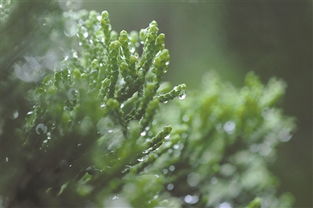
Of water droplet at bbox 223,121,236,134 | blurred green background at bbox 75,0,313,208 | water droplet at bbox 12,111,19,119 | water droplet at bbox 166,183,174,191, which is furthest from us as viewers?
blurred green background at bbox 75,0,313,208

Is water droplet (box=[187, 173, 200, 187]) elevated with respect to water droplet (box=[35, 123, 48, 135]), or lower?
elevated

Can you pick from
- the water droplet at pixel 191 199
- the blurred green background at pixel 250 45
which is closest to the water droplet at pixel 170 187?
the water droplet at pixel 191 199

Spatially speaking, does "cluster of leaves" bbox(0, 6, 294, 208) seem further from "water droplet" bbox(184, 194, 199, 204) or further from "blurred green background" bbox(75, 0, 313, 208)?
"blurred green background" bbox(75, 0, 313, 208)

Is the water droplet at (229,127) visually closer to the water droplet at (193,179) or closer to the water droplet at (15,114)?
the water droplet at (193,179)

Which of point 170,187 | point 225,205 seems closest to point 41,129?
point 170,187

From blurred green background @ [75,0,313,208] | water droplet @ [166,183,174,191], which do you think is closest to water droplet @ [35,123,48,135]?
water droplet @ [166,183,174,191]

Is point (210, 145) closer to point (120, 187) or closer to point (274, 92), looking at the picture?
point (274, 92)
